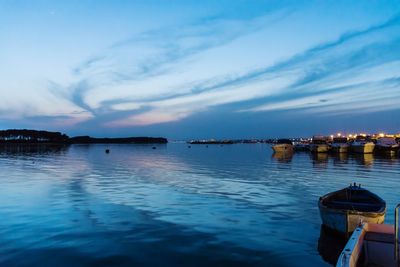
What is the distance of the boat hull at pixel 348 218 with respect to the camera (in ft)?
50.1

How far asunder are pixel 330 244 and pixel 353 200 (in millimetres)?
5707

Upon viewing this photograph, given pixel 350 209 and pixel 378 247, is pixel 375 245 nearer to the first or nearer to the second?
pixel 378 247

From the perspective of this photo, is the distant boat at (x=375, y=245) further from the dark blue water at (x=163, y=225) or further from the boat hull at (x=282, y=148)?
the boat hull at (x=282, y=148)

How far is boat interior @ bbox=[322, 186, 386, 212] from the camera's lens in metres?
18.1

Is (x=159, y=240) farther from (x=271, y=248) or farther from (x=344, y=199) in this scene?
(x=344, y=199)

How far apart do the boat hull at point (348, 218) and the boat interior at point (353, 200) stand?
1648mm

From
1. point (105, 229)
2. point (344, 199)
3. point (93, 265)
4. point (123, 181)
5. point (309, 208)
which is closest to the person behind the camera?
point (93, 265)

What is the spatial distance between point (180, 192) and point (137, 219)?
400 inches

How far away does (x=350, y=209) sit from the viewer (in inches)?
680

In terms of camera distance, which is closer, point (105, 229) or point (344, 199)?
point (105, 229)

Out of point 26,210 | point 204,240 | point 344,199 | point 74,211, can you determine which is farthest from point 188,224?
point 26,210

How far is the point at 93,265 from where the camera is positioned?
1269 cm

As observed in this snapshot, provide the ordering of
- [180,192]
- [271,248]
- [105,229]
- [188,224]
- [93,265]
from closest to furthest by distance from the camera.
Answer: [93,265], [271,248], [105,229], [188,224], [180,192]

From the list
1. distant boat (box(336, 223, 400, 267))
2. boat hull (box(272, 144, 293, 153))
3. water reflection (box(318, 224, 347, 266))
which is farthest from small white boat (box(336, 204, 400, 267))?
boat hull (box(272, 144, 293, 153))
